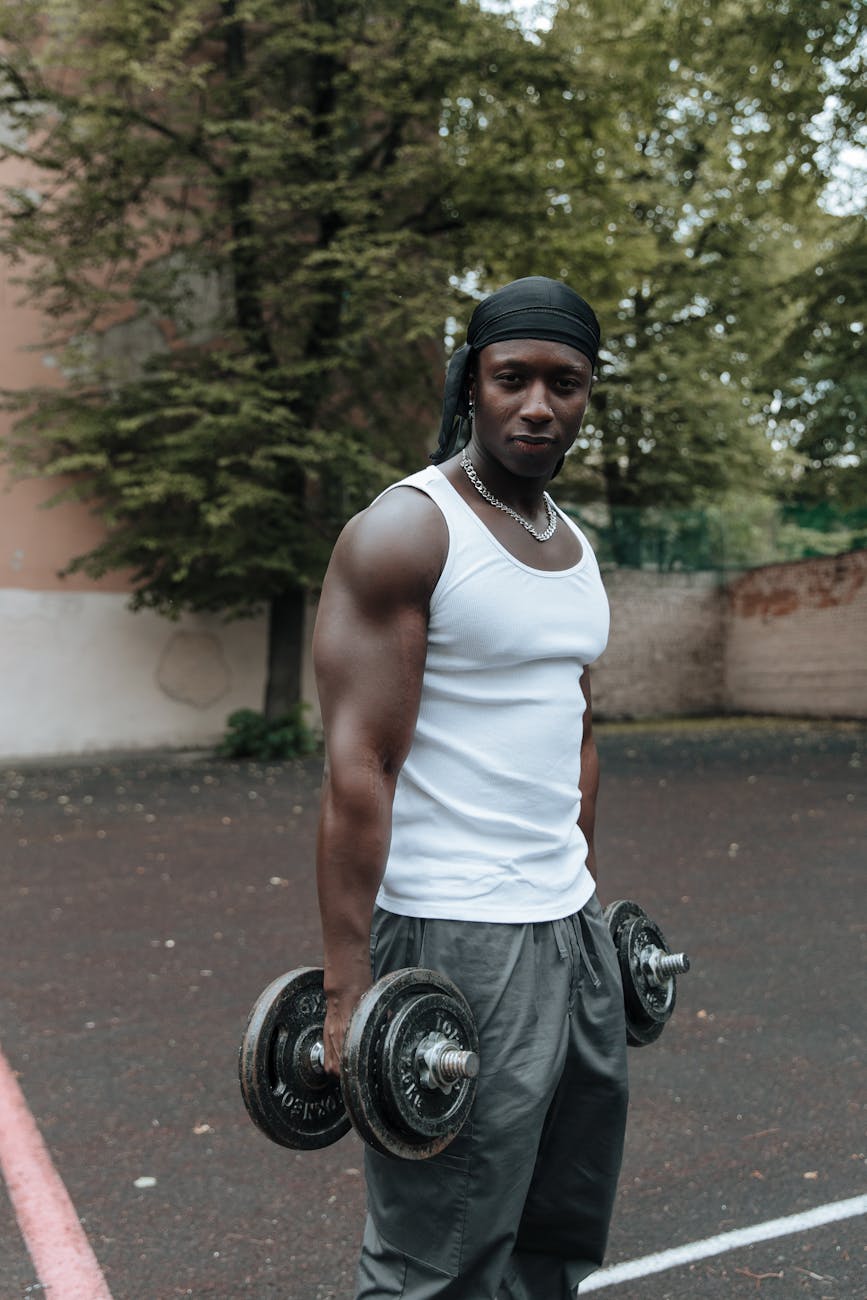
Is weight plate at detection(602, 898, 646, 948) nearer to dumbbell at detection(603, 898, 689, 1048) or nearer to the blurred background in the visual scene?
dumbbell at detection(603, 898, 689, 1048)

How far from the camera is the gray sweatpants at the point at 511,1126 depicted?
1716 millimetres

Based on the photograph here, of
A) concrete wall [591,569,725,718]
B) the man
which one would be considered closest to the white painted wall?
concrete wall [591,569,725,718]

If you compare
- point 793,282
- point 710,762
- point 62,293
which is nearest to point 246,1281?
point 710,762

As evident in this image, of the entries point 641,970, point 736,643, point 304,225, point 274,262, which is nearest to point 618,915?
point 641,970

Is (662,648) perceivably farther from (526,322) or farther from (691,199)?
(526,322)

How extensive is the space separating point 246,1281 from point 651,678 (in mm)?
16368

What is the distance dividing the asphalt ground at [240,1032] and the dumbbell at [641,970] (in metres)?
0.82

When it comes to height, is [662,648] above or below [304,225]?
below

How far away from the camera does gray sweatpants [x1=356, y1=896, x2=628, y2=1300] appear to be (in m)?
1.72

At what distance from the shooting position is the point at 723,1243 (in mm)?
2787

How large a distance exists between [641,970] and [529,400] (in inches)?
41.1

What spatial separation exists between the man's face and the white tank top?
0.12 m

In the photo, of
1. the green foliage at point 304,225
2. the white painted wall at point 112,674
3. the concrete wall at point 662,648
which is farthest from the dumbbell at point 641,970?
the concrete wall at point 662,648

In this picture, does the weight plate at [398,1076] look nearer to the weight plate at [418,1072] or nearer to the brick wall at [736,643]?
the weight plate at [418,1072]
